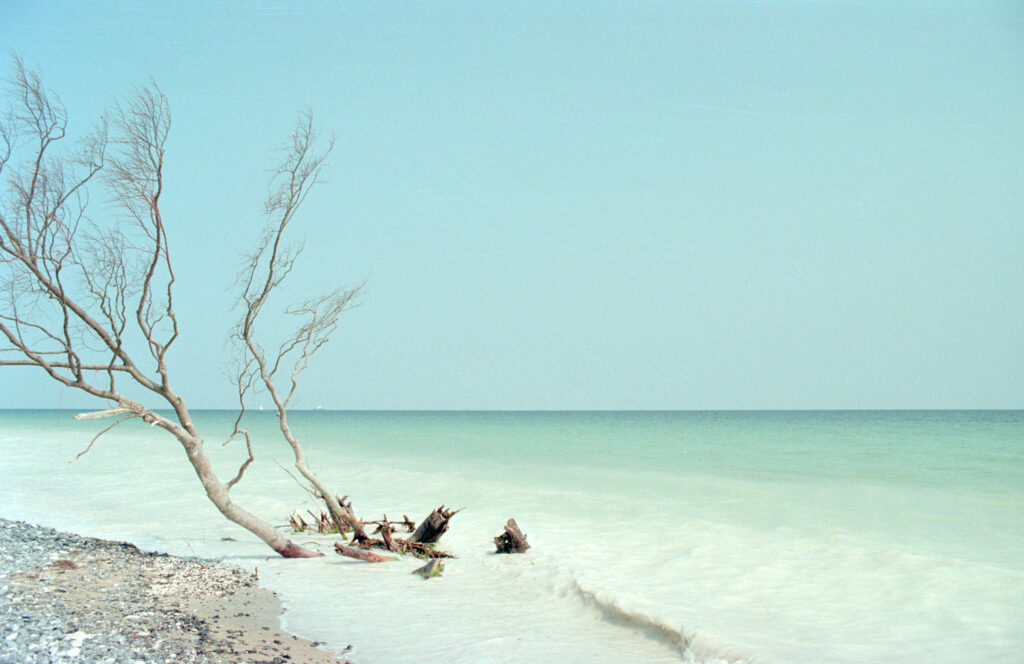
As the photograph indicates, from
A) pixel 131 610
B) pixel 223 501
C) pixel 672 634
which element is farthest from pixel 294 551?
pixel 672 634

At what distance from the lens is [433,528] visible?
8.29 meters

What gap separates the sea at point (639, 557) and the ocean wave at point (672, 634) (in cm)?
2

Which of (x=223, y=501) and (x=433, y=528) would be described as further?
(x=433, y=528)

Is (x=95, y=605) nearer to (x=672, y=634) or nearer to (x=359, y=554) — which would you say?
(x=359, y=554)

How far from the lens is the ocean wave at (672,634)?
15.5 ft

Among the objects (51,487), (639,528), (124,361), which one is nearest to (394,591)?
(124,361)

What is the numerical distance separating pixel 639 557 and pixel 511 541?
1.50 m

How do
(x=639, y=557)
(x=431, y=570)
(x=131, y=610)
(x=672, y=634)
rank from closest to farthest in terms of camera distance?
1. (x=131, y=610)
2. (x=672, y=634)
3. (x=431, y=570)
4. (x=639, y=557)

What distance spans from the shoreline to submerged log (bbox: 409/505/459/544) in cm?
218

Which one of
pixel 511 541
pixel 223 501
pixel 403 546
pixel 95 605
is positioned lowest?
pixel 403 546

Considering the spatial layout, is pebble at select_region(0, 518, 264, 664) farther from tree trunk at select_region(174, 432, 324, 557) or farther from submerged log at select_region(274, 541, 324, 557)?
submerged log at select_region(274, 541, 324, 557)

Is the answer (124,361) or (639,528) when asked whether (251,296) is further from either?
(639,528)

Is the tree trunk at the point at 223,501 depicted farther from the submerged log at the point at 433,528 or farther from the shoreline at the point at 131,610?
the submerged log at the point at 433,528

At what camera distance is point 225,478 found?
54.0 ft
